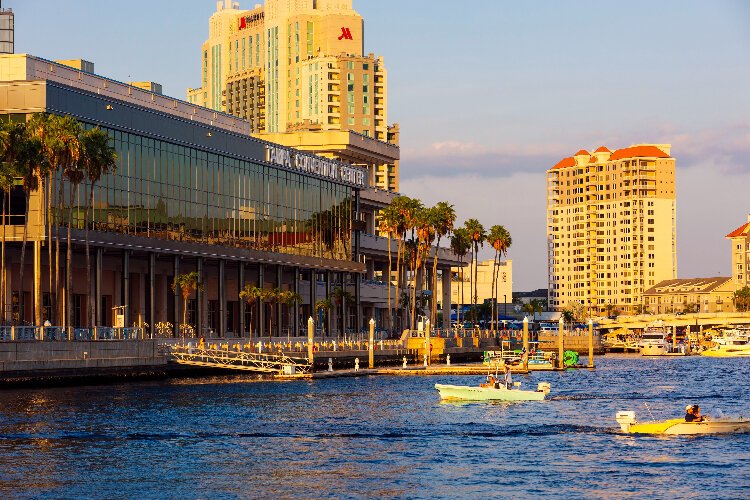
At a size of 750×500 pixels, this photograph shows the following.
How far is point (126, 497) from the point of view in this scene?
176ft

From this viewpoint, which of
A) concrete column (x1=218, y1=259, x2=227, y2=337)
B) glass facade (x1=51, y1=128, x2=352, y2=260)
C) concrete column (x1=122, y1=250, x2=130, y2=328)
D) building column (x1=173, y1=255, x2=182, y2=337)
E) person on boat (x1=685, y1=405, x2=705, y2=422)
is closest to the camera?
person on boat (x1=685, y1=405, x2=705, y2=422)

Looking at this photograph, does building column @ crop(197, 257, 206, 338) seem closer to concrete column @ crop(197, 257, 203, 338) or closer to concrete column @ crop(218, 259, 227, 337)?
concrete column @ crop(197, 257, 203, 338)

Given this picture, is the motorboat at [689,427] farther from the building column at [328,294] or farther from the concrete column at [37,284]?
the building column at [328,294]

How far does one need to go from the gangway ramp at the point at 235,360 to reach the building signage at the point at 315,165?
110 ft

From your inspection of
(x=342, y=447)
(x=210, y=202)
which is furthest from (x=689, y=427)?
(x=210, y=202)

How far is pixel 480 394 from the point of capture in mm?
95938

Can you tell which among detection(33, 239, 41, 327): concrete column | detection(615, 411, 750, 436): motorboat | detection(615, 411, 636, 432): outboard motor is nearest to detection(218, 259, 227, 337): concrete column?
detection(33, 239, 41, 327): concrete column

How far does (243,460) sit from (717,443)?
937 inches

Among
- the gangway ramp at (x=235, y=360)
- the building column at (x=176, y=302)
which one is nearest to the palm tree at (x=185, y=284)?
the building column at (x=176, y=302)

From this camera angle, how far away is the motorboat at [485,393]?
95.7 meters

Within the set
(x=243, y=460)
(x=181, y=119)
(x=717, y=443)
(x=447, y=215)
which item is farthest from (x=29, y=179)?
(x=447, y=215)

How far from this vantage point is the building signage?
523 feet

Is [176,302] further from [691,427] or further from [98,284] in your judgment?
[691,427]

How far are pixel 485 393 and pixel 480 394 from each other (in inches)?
16.3
